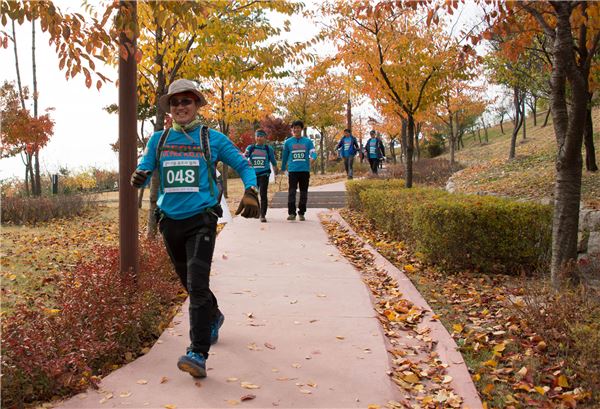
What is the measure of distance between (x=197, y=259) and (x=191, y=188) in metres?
0.51

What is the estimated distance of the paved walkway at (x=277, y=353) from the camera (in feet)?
11.7

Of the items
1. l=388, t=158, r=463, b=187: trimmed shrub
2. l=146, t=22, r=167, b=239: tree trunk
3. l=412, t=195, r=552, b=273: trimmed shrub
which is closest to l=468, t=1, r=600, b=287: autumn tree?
l=412, t=195, r=552, b=273: trimmed shrub

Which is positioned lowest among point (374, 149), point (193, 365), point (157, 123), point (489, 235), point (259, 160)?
point (193, 365)

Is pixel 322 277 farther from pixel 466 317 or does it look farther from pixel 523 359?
pixel 523 359

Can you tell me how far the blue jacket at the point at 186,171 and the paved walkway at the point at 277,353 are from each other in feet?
3.75

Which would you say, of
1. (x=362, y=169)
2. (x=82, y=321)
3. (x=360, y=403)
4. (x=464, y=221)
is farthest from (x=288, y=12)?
(x=362, y=169)

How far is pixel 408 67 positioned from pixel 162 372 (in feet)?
28.3

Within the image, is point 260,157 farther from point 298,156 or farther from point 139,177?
point 139,177

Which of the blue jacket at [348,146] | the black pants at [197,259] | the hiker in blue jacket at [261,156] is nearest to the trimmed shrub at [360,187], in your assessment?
the hiker in blue jacket at [261,156]

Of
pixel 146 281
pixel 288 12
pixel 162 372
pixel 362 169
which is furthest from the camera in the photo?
pixel 362 169

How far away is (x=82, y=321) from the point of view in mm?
4199

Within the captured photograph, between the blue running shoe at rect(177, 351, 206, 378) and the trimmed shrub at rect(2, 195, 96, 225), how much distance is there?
34.1 feet

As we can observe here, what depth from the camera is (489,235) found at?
7.07 meters

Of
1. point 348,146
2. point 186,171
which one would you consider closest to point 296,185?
point 186,171
